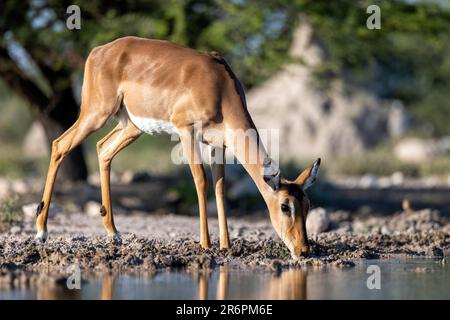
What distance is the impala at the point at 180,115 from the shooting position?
9.55 metres

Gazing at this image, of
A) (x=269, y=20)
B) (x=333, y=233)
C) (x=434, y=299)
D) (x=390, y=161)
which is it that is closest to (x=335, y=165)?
(x=390, y=161)

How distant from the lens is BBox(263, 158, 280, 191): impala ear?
941cm

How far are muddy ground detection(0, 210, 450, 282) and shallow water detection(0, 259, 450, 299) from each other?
1.36ft

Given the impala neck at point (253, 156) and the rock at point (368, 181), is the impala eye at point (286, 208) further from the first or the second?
the rock at point (368, 181)

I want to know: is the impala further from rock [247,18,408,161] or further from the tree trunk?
rock [247,18,408,161]

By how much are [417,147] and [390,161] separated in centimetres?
476

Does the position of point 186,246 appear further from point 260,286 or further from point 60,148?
point 260,286

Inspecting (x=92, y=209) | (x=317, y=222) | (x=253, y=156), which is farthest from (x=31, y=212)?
(x=253, y=156)

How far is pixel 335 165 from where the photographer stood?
2889 cm

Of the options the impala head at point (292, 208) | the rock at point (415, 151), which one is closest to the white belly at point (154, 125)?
the impala head at point (292, 208)

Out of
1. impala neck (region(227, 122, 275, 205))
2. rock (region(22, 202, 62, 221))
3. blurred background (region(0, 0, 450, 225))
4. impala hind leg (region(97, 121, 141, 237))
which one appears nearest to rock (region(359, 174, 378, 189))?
blurred background (region(0, 0, 450, 225))

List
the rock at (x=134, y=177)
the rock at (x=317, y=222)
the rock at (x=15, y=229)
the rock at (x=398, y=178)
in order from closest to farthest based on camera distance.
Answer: the rock at (x=15, y=229) → the rock at (x=317, y=222) → the rock at (x=134, y=177) → the rock at (x=398, y=178)

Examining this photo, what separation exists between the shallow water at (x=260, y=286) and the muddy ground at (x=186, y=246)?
16.3 inches
